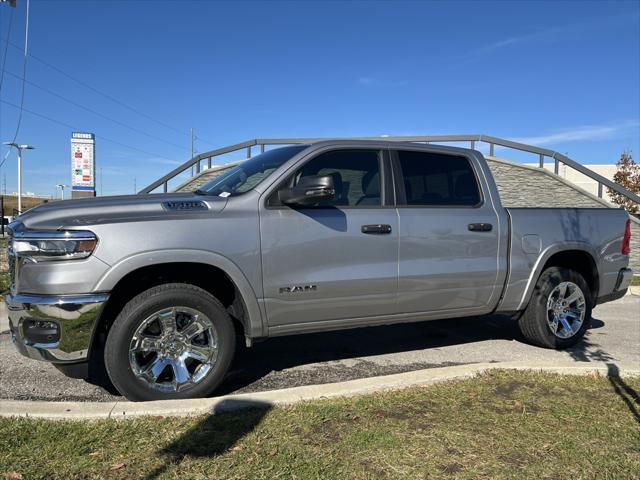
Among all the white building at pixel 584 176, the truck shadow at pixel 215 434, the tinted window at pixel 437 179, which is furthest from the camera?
the white building at pixel 584 176

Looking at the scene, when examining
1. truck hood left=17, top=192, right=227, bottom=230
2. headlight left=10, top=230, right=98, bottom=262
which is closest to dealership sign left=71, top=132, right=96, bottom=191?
truck hood left=17, top=192, right=227, bottom=230

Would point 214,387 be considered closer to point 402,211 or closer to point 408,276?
point 408,276

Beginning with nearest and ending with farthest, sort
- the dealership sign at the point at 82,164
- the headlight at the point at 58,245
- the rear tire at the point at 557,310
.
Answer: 1. the headlight at the point at 58,245
2. the rear tire at the point at 557,310
3. the dealership sign at the point at 82,164

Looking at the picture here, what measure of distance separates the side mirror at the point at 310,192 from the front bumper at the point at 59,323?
141 centimetres

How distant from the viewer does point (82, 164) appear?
11625mm

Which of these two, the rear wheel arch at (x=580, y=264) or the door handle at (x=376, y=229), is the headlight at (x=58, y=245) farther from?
the rear wheel arch at (x=580, y=264)

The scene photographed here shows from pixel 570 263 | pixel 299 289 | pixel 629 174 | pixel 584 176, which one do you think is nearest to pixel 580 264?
pixel 570 263

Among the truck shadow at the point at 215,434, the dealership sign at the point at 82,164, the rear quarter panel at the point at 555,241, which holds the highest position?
the dealership sign at the point at 82,164

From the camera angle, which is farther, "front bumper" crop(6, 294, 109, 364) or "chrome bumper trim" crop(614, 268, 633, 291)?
"chrome bumper trim" crop(614, 268, 633, 291)

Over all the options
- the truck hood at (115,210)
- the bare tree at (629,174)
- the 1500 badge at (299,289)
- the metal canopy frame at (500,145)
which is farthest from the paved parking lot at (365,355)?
the bare tree at (629,174)

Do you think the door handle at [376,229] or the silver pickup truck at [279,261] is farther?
the door handle at [376,229]

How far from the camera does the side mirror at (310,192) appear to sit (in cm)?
374

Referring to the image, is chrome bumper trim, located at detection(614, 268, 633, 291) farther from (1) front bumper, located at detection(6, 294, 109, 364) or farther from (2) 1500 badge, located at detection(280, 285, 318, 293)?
(1) front bumper, located at detection(6, 294, 109, 364)

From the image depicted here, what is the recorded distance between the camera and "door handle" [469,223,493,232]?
15.3 feet
